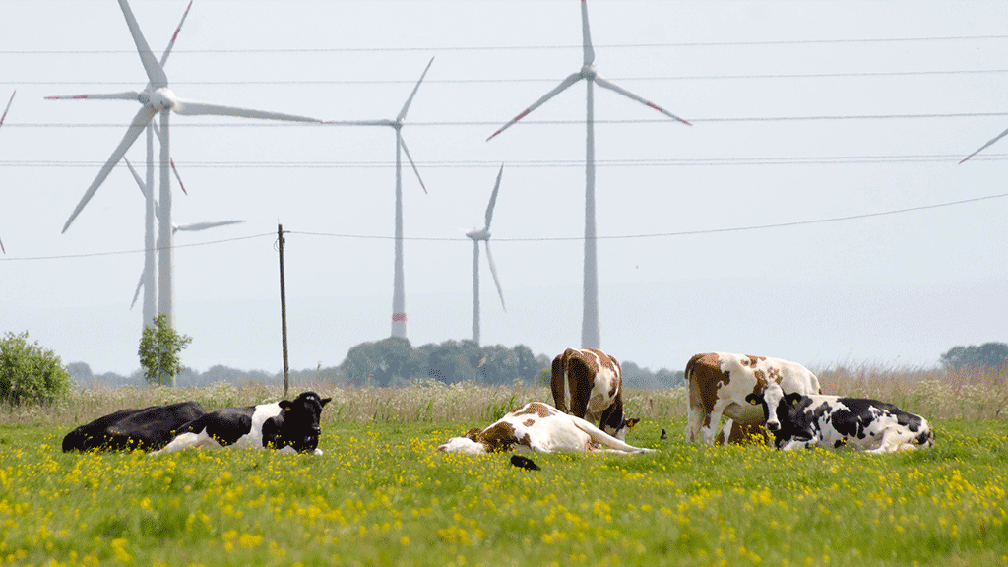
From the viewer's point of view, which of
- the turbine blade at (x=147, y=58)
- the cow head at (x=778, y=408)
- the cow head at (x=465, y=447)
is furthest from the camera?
the turbine blade at (x=147, y=58)

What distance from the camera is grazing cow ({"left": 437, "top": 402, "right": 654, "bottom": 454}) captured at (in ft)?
42.1

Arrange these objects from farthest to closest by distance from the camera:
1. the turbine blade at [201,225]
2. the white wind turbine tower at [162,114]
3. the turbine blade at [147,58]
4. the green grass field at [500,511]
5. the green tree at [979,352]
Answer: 1. the green tree at [979,352]
2. the turbine blade at [201,225]
3. the white wind turbine tower at [162,114]
4. the turbine blade at [147,58]
5. the green grass field at [500,511]

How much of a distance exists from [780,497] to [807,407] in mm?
6734

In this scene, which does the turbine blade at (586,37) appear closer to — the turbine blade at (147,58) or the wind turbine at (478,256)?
the wind turbine at (478,256)

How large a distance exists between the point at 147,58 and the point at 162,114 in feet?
11.7

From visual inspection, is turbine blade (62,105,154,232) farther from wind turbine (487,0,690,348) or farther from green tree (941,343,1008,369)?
green tree (941,343,1008,369)

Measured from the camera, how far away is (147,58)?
5516 cm

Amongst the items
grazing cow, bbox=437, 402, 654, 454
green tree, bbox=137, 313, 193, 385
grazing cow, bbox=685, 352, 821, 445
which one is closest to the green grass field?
grazing cow, bbox=437, 402, 654, 454

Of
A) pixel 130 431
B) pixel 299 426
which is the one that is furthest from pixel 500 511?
pixel 130 431

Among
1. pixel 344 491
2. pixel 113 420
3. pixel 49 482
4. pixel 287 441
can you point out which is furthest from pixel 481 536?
pixel 113 420

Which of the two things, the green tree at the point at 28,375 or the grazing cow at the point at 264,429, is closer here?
the grazing cow at the point at 264,429

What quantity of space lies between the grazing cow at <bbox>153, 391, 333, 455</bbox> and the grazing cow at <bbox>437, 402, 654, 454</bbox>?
210 centimetres

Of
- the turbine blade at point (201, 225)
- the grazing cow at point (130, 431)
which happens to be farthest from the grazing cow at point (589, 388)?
the turbine blade at point (201, 225)

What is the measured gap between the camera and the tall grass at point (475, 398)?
974 inches
